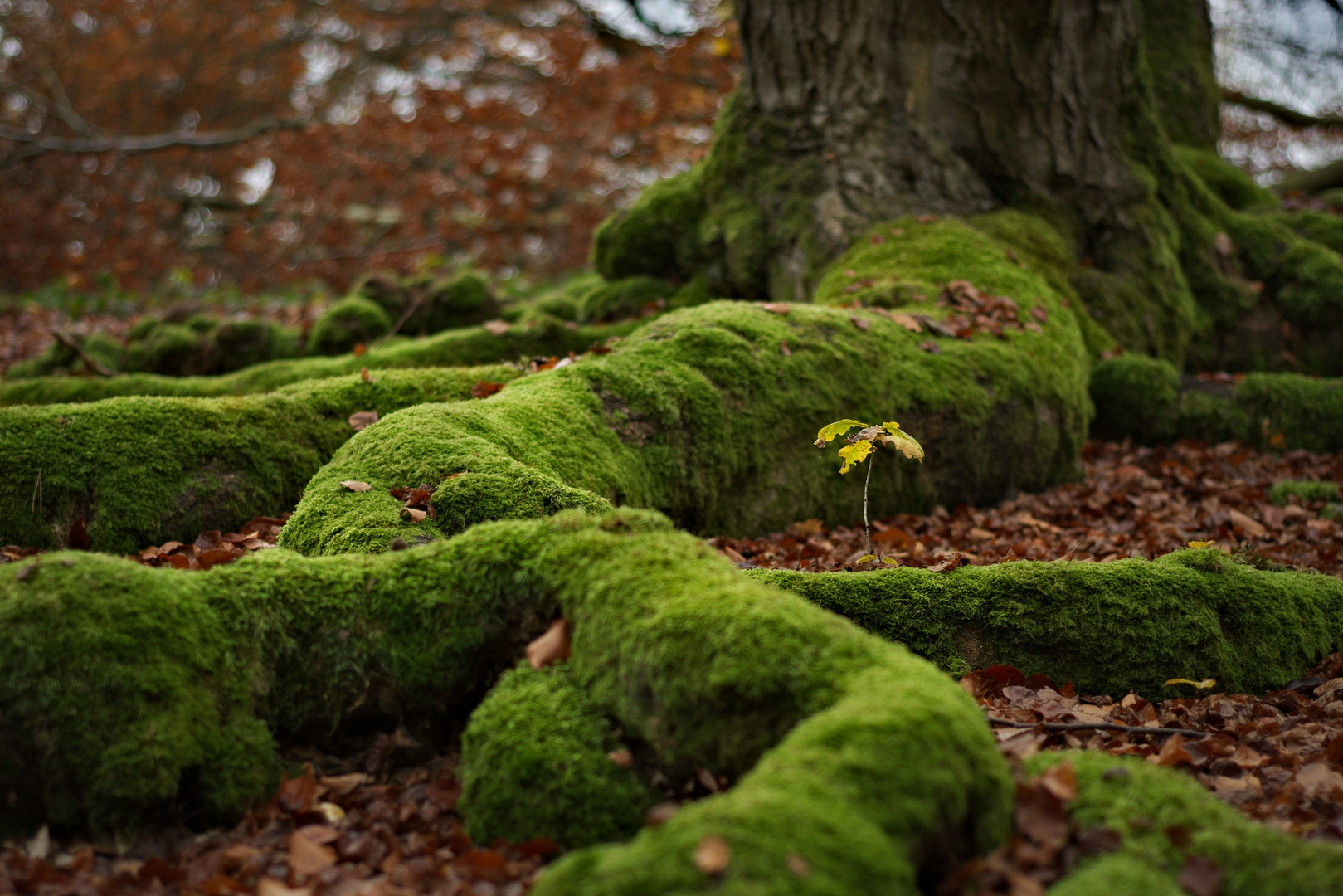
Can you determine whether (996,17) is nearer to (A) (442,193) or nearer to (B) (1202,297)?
(B) (1202,297)

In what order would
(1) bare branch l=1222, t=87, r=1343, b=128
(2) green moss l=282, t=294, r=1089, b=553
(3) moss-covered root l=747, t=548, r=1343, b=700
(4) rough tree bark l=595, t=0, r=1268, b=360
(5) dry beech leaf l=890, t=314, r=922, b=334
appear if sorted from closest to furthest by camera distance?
(3) moss-covered root l=747, t=548, r=1343, b=700, (2) green moss l=282, t=294, r=1089, b=553, (5) dry beech leaf l=890, t=314, r=922, b=334, (4) rough tree bark l=595, t=0, r=1268, b=360, (1) bare branch l=1222, t=87, r=1343, b=128

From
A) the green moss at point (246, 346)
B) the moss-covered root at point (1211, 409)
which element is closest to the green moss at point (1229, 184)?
the moss-covered root at point (1211, 409)

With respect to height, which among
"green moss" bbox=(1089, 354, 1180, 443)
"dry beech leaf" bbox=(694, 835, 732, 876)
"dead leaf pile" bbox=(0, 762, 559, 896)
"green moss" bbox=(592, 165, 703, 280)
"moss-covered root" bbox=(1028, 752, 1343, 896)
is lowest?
"dead leaf pile" bbox=(0, 762, 559, 896)

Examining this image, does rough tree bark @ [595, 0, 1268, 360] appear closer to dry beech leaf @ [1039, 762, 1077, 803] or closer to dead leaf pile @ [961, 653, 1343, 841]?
dead leaf pile @ [961, 653, 1343, 841]

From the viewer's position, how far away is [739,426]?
544cm

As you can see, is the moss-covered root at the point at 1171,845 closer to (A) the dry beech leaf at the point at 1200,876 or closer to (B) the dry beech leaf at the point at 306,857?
(A) the dry beech leaf at the point at 1200,876

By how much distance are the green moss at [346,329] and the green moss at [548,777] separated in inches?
264

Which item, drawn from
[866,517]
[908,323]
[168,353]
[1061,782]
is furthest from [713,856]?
[168,353]

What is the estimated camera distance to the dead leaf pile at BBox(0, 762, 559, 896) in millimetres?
2373

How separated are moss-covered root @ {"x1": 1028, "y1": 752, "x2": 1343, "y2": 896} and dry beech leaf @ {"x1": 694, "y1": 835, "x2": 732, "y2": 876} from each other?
0.78 m

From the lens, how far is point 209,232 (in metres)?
19.0

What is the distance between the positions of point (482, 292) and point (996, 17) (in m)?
5.38

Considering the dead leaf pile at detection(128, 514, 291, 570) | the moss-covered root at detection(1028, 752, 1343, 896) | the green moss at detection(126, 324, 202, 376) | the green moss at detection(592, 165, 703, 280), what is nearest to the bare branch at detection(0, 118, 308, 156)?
the green moss at detection(126, 324, 202, 376)

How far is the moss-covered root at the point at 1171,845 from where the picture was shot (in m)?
2.13
